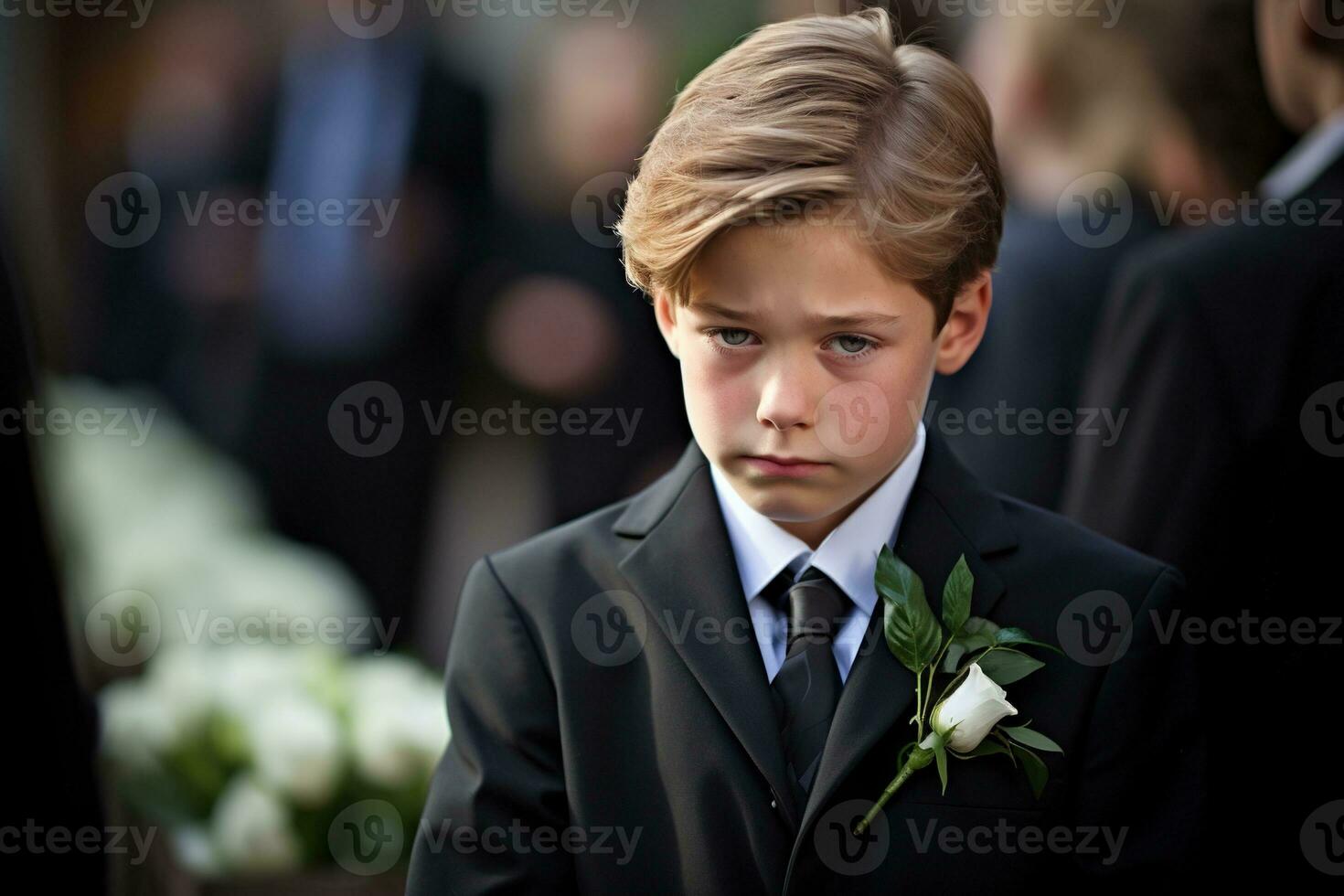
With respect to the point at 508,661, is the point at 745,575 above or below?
above

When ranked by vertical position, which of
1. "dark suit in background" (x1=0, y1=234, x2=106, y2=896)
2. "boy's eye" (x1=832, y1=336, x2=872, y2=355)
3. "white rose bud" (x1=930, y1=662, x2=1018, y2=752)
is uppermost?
"boy's eye" (x1=832, y1=336, x2=872, y2=355)

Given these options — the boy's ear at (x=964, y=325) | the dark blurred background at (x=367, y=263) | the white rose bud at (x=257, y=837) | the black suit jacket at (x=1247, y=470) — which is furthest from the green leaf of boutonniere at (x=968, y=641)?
the dark blurred background at (x=367, y=263)

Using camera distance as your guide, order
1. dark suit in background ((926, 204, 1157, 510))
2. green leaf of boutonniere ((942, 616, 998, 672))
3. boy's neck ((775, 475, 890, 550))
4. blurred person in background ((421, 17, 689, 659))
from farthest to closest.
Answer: blurred person in background ((421, 17, 689, 659)) < dark suit in background ((926, 204, 1157, 510)) < boy's neck ((775, 475, 890, 550)) < green leaf of boutonniere ((942, 616, 998, 672))

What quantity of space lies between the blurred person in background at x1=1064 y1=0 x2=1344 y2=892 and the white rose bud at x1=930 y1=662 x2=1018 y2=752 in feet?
2.76

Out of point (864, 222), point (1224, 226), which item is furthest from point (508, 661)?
point (1224, 226)

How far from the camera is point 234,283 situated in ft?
13.7

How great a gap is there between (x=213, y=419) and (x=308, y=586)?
108 cm

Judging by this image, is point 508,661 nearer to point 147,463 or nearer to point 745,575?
point 745,575

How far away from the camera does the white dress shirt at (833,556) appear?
5.82 feet

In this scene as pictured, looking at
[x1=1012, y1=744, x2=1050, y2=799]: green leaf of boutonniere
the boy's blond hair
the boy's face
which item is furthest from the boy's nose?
[x1=1012, y1=744, x2=1050, y2=799]: green leaf of boutonniere

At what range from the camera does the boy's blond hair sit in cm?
160

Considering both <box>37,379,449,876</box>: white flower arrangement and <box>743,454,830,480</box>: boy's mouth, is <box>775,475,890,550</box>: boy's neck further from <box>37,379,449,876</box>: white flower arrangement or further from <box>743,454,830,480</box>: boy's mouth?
<box>37,379,449,876</box>: white flower arrangement

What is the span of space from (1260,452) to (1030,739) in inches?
39.1

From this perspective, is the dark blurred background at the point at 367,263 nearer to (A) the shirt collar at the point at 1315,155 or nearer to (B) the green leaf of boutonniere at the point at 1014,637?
(A) the shirt collar at the point at 1315,155
